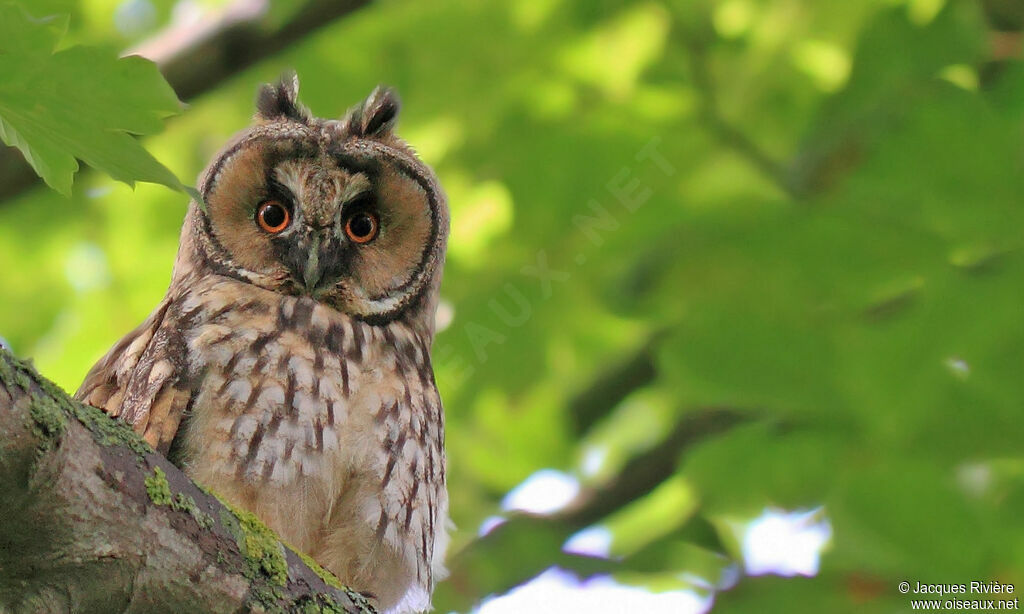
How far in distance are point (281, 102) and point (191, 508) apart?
5.99 ft

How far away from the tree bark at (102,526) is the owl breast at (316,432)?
25.5 inches

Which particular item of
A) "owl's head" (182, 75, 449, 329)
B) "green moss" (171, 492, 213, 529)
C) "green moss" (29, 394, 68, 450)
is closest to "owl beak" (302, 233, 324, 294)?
"owl's head" (182, 75, 449, 329)

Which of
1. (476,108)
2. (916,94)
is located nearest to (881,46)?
(916,94)

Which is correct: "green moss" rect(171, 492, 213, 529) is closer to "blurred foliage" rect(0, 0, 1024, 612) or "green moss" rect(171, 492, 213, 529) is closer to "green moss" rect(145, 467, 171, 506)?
"green moss" rect(145, 467, 171, 506)

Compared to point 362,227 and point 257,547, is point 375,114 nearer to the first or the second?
point 362,227

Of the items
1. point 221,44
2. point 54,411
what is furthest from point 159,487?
point 221,44

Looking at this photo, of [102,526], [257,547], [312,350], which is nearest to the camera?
[102,526]

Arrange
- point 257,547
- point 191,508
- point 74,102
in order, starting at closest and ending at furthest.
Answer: point 74,102 → point 191,508 → point 257,547

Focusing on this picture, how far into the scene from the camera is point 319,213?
301 cm

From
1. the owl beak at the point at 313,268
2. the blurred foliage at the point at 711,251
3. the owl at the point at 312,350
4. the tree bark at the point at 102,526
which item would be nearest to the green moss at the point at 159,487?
the tree bark at the point at 102,526

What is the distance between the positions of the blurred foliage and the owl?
1021mm

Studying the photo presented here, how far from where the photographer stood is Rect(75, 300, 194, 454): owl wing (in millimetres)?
2512

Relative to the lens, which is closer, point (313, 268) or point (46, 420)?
point (46, 420)

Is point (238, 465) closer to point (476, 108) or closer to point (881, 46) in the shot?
point (476, 108)
